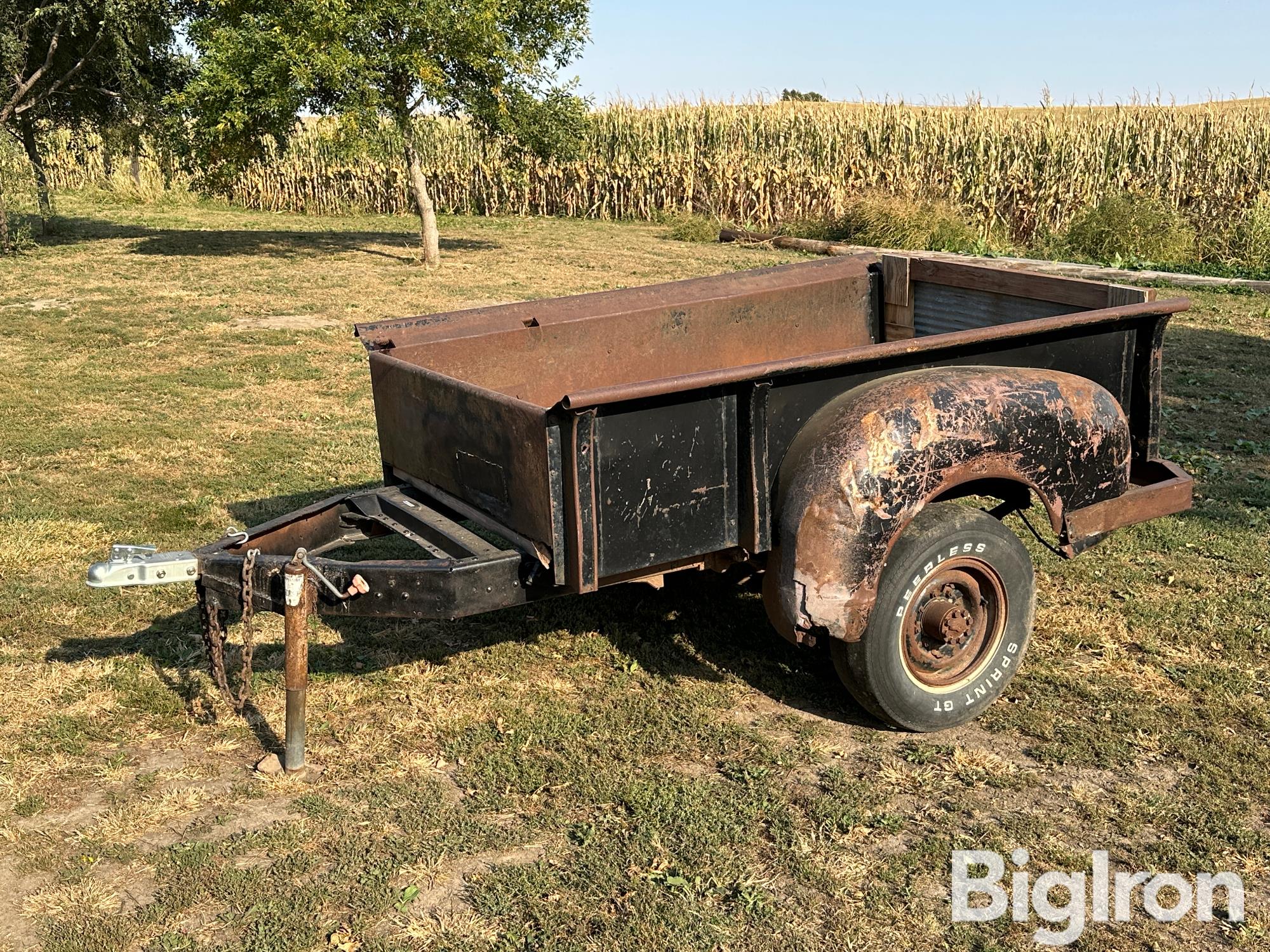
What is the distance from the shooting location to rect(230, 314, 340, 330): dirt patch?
12.7m

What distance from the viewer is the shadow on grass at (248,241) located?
63.5 feet

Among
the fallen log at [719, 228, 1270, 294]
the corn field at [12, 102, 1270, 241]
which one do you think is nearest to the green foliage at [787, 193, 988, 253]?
the fallen log at [719, 228, 1270, 294]

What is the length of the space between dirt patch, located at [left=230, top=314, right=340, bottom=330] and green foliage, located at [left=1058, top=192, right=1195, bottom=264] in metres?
11.0

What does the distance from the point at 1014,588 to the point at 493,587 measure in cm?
194

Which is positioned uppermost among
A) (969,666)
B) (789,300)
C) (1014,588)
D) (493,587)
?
(789,300)

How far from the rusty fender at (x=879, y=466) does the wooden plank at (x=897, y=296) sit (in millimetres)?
2163

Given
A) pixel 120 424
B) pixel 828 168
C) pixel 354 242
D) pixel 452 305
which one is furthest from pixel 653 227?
pixel 120 424

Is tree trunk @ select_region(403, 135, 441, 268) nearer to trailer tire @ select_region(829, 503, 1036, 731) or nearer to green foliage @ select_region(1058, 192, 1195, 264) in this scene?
green foliage @ select_region(1058, 192, 1195, 264)

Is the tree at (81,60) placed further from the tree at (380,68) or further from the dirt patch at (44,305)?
the dirt patch at (44,305)

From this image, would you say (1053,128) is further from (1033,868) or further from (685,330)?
(1033,868)

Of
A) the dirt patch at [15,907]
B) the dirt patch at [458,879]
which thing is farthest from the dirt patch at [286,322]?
the dirt patch at [458,879]

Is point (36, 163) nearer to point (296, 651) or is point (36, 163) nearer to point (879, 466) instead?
point (296, 651)

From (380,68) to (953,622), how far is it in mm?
14758

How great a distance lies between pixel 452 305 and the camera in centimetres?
1438
